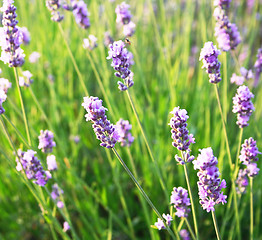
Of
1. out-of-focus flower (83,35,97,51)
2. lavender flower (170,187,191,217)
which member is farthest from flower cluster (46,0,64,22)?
lavender flower (170,187,191,217)

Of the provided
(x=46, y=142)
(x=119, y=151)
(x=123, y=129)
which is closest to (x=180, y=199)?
(x=123, y=129)

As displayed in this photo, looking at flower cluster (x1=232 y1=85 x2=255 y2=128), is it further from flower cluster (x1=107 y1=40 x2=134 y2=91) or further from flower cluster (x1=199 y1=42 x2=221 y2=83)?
flower cluster (x1=107 y1=40 x2=134 y2=91)

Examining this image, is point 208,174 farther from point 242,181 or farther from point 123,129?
point 123,129

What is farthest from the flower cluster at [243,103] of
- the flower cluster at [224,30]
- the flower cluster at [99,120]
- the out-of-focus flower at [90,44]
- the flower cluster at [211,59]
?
the out-of-focus flower at [90,44]

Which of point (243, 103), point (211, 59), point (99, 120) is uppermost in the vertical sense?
point (211, 59)

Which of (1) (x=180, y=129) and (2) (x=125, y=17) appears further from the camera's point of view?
(2) (x=125, y=17)
